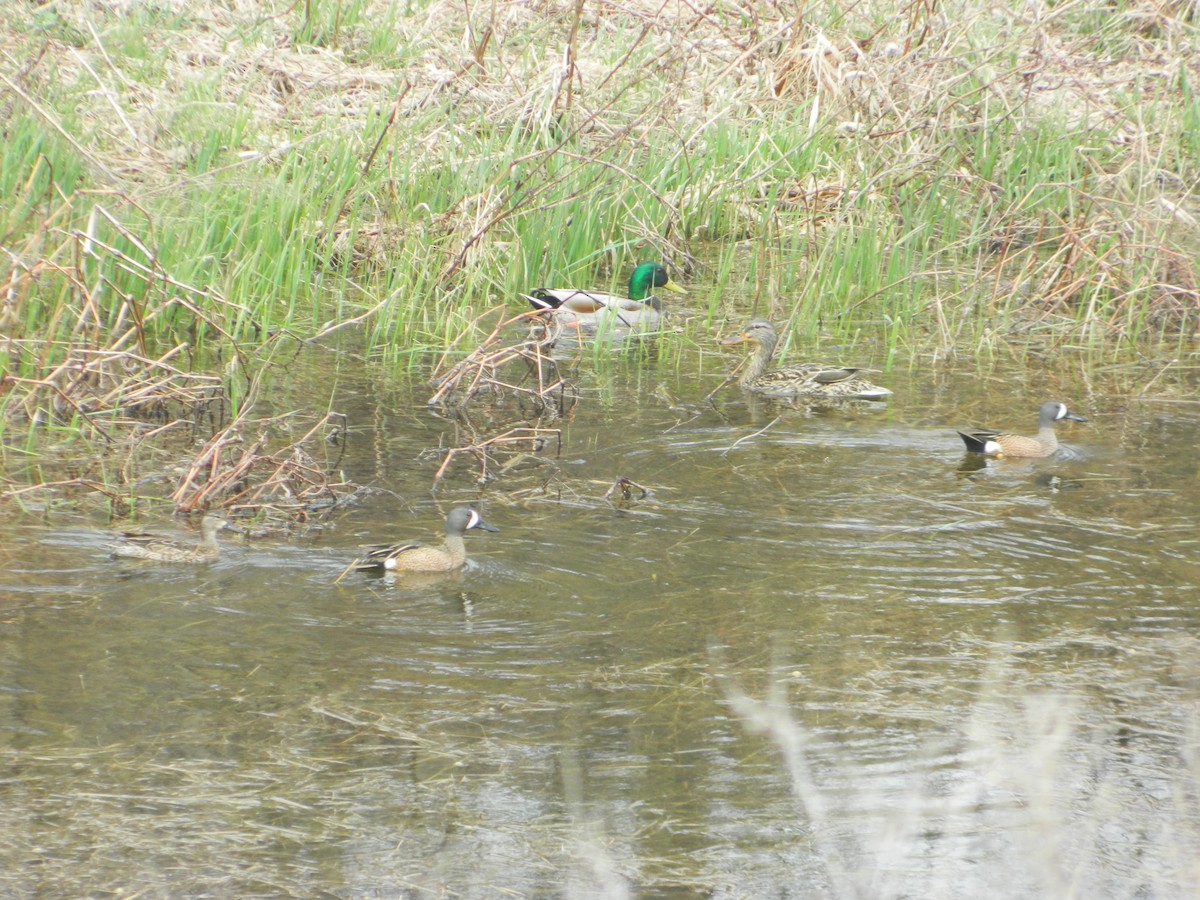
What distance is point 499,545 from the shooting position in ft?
22.4

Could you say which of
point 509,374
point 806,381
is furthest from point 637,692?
point 509,374

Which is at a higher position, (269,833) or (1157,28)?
(1157,28)

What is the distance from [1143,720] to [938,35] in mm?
8965

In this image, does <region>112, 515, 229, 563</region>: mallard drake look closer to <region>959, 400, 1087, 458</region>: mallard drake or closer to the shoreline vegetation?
the shoreline vegetation

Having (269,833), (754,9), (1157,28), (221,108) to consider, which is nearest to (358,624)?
(269,833)

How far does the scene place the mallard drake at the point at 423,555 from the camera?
20.6ft

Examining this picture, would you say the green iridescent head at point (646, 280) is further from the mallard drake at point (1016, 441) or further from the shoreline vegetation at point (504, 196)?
the mallard drake at point (1016, 441)

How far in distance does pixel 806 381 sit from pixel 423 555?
4161mm

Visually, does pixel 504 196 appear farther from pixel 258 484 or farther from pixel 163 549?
pixel 163 549

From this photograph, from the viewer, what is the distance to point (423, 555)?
20.7 ft

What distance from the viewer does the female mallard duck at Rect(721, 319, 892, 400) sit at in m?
9.67

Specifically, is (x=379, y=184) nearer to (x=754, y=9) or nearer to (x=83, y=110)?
(x=83, y=110)

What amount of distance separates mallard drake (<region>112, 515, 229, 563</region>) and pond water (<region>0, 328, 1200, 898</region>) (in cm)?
11

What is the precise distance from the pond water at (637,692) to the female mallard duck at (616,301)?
112 inches
